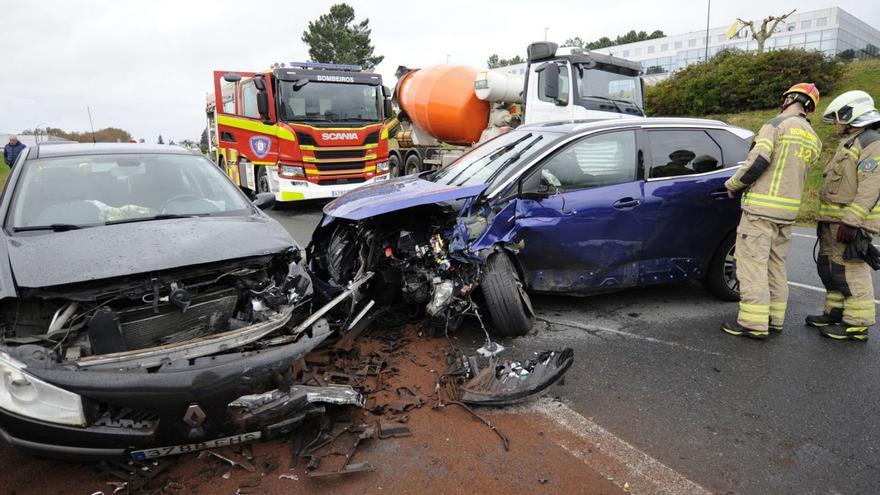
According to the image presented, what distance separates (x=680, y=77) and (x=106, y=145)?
18.0 metres

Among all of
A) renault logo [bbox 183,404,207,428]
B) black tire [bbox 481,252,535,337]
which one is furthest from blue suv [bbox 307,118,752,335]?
renault logo [bbox 183,404,207,428]

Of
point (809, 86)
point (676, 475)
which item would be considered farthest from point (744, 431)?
point (809, 86)

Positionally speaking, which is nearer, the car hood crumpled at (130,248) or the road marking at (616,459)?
the road marking at (616,459)

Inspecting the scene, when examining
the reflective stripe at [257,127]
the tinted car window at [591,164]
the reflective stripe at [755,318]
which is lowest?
the reflective stripe at [755,318]

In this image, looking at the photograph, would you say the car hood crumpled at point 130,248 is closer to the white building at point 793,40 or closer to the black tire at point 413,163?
the black tire at point 413,163

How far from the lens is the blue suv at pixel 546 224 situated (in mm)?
3869

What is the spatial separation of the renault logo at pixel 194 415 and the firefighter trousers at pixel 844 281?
465 centimetres

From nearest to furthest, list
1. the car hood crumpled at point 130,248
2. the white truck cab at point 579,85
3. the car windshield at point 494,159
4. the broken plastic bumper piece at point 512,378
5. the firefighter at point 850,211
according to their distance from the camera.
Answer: the car hood crumpled at point 130,248, the broken plastic bumper piece at point 512,378, the firefighter at point 850,211, the car windshield at point 494,159, the white truck cab at point 579,85

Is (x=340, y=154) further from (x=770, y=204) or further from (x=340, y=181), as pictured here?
(x=770, y=204)

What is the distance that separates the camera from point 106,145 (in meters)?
4.40

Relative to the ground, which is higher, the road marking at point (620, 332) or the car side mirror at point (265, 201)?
the car side mirror at point (265, 201)

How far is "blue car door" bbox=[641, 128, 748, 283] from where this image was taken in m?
4.34

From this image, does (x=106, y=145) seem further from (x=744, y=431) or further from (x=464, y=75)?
(x=464, y=75)

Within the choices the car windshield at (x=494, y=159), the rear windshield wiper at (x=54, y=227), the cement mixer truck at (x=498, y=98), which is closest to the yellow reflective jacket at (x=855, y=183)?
the car windshield at (x=494, y=159)
